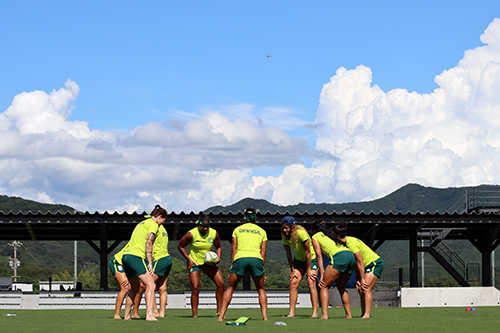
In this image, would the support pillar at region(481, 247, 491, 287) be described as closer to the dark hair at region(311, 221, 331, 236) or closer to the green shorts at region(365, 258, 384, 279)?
the green shorts at region(365, 258, 384, 279)

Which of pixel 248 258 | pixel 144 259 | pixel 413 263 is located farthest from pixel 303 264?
pixel 413 263

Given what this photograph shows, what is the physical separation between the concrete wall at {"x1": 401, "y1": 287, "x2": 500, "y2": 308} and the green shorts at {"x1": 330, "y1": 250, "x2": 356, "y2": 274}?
10777mm

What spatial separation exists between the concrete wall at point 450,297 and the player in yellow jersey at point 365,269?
33.2ft

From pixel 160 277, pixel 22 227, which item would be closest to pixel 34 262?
pixel 22 227

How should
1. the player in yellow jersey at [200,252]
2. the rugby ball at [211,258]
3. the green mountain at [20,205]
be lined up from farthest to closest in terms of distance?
the green mountain at [20,205] → the player in yellow jersey at [200,252] → the rugby ball at [211,258]

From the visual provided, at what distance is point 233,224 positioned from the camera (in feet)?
72.5

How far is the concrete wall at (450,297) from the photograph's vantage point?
21.1m

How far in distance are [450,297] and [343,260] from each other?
12.1 metres

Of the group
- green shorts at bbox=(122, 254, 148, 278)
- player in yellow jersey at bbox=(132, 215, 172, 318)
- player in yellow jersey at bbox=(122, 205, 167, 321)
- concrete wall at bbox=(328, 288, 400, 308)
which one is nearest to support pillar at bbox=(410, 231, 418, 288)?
concrete wall at bbox=(328, 288, 400, 308)

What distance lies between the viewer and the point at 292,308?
1176 cm

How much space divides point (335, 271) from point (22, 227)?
14.6 meters

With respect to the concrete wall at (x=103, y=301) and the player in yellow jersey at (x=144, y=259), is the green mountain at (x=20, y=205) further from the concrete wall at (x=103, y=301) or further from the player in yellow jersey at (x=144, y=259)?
the player in yellow jersey at (x=144, y=259)

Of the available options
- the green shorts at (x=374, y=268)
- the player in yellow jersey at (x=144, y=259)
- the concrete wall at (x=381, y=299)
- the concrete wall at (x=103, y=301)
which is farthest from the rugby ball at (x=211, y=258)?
the concrete wall at (x=381, y=299)

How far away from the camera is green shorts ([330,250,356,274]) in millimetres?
10852
